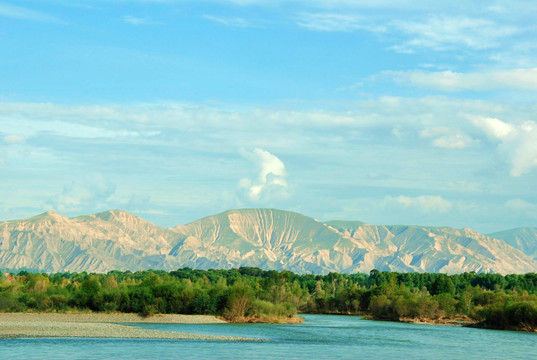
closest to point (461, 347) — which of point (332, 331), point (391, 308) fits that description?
point (332, 331)

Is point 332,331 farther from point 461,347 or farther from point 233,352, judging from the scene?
point 233,352

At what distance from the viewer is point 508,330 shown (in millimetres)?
134125

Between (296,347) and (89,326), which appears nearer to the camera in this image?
(296,347)

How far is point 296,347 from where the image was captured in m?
88.9

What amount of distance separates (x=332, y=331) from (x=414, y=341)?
21.2 meters

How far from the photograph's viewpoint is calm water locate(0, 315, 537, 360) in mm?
76312

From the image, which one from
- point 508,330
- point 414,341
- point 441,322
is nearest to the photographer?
point 414,341

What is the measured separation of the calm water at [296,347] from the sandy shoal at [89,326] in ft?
20.8

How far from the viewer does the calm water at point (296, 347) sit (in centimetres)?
7631

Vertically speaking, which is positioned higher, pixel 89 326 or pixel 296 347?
pixel 89 326

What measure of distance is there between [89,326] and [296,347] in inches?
1495

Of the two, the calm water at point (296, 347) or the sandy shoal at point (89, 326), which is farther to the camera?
the sandy shoal at point (89, 326)

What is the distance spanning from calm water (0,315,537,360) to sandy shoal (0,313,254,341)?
634 centimetres

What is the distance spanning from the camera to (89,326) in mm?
110688
